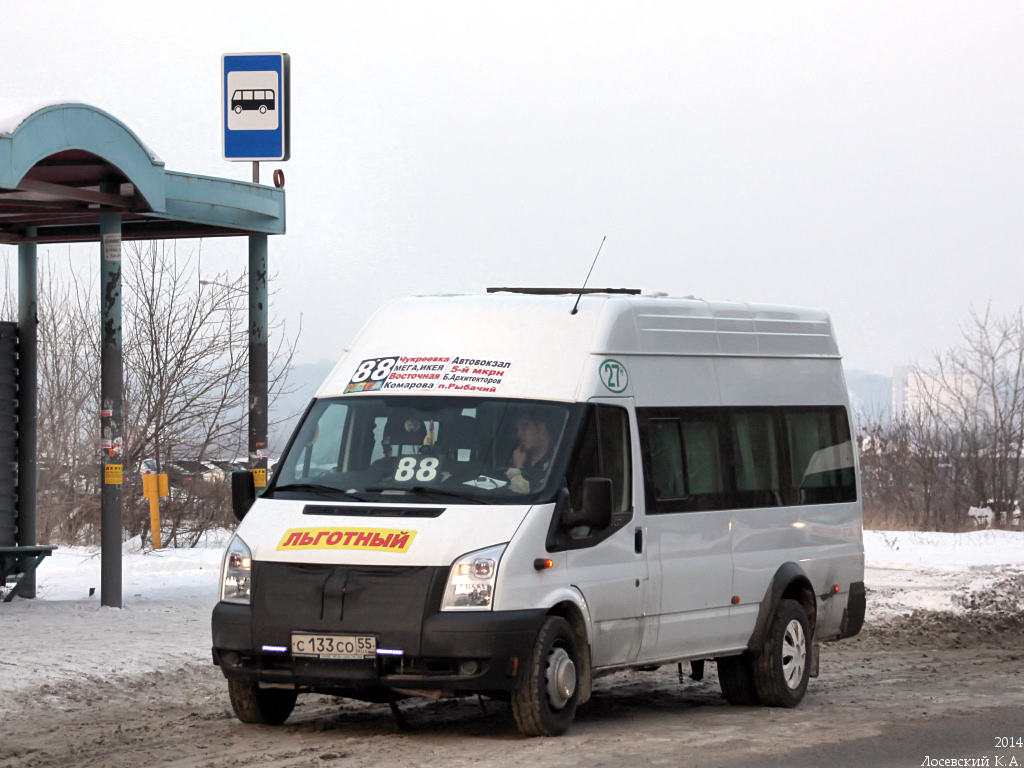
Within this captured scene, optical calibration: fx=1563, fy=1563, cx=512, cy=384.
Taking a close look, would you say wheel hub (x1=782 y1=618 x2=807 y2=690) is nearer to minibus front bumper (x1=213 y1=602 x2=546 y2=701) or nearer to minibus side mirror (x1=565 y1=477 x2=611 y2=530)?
minibus side mirror (x1=565 y1=477 x2=611 y2=530)

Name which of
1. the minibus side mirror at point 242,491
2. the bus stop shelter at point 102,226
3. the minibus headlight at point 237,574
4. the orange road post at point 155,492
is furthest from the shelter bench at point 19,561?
the orange road post at point 155,492

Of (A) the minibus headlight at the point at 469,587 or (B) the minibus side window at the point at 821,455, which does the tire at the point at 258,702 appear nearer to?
(A) the minibus headlight at the point at 469,587

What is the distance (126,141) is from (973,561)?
13.9 m

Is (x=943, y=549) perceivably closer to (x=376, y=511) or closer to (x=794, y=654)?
(x=794, y=654)

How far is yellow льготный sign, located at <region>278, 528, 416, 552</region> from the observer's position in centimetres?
837

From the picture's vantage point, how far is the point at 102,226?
47.2ft

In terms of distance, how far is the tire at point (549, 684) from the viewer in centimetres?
841

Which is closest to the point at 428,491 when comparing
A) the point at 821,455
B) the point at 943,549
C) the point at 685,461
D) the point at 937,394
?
the point at 685,461

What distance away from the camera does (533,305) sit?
9672mm

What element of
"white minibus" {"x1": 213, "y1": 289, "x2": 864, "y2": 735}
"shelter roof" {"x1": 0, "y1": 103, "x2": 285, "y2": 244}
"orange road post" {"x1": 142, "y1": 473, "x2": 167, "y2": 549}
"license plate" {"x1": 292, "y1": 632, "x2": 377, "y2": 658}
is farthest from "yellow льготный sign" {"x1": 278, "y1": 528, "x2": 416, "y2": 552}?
"orange road post" {"x1": 142, "y1": 473, "x2": 167, "y2": 549}

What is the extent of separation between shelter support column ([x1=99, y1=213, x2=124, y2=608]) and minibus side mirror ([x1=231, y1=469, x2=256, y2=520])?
518 cm

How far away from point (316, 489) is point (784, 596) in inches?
146

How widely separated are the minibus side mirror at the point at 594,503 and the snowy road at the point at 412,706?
1212mm

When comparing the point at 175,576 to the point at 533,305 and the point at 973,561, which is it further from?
the point at 973,561
